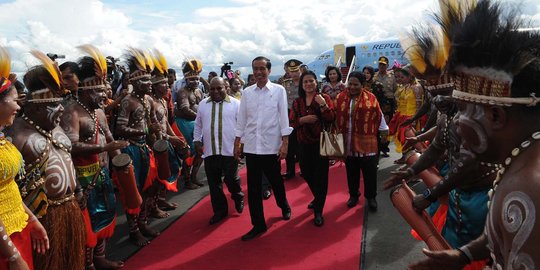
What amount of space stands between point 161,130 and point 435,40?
3.41 meters

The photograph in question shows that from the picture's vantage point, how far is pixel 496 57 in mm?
1246

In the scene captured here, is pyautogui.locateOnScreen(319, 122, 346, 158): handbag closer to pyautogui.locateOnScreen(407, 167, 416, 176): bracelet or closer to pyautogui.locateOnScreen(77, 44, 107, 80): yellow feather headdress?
pyautogui.locateOnScreen(407, 167, 416, 176): bracelet

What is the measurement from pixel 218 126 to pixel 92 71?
1523mm

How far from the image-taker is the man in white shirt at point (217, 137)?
15.0 ft

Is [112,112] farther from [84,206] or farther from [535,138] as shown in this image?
[535,138]

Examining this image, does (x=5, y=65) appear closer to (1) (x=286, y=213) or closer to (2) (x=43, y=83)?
(2) (x=43, y=83)

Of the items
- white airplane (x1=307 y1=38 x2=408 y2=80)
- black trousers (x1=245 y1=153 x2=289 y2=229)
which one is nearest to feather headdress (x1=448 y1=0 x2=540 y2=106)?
black trousers (x1=245 y1=153 x2=289 y2=229)

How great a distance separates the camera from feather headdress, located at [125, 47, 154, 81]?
427 cm

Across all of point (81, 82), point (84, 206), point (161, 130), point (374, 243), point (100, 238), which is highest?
point (81, 82)

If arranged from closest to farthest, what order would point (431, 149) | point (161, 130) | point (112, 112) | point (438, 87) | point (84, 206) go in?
point (431, 149), point (438, 87), point (84, 206), point (161, 130), point (112, 112)

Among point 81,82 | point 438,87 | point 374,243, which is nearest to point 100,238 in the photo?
point 81,82

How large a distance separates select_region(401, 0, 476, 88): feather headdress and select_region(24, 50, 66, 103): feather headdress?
232cm

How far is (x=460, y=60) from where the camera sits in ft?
4.42

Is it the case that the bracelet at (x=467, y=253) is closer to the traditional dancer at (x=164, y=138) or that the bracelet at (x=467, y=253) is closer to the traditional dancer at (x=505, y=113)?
the traditional dancer at (x=505, y=113)
